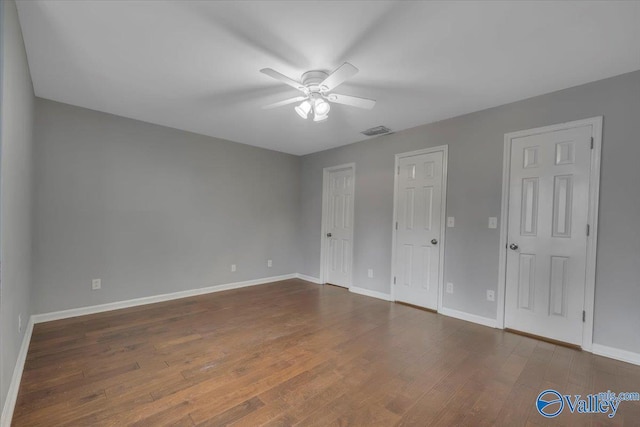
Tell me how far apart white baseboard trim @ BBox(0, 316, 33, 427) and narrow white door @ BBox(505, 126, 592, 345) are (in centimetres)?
397

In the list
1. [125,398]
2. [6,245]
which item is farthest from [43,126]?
[125,398]

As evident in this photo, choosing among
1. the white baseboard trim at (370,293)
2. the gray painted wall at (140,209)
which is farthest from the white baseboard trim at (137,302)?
the white baseboard trim at (370,293)

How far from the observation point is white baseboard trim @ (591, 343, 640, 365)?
2224 millimetres

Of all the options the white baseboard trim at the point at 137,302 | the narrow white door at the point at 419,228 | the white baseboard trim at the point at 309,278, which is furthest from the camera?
the white baseboard trim at the point at 309,278

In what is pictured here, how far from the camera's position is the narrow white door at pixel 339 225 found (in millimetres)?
4562

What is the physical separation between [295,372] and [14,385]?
1.80 metres

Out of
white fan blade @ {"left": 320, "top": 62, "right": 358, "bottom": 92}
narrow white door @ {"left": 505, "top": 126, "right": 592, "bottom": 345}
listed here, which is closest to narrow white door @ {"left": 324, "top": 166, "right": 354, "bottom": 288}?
narrow white door @ {"left": 505, "top": 126, "right": 592, "bottom": 345}

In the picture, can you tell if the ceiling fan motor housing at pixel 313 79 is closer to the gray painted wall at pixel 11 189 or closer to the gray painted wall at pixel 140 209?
the gray painted wall at pixel 11 189

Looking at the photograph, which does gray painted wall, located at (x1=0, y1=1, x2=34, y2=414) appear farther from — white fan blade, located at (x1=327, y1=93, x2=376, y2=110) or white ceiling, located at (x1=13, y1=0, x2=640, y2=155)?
white fan blade, located at (x1=327, y1=93, x2=376, y2=110)

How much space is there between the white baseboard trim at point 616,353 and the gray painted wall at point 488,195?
39 mm

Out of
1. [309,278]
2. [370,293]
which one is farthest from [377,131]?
[309,278]

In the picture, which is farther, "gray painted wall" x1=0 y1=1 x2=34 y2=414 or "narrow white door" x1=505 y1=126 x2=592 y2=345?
"narrow white door" x1=505 y1=126 x2=592 y2=345

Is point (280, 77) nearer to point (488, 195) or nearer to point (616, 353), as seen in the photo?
point (488, 195)

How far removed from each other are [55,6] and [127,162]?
2126mm
